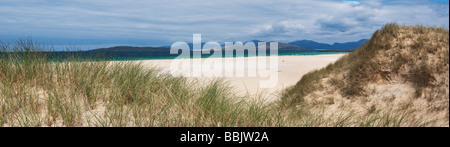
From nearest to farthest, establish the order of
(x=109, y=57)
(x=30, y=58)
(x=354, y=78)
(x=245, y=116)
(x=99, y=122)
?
1. (x=99, y=122)
2. (x=245, y=116)
3. (x=30, y=58)
4. (x=109, y=57)
5. (x=354, y=78)

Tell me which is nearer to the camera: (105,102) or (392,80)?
(105,102)

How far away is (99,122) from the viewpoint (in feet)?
11.4

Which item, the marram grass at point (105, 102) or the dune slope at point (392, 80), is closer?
the marram grass at point (105, 102)

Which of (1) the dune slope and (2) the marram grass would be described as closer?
(2) the marram grass

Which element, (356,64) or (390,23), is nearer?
(356,64)

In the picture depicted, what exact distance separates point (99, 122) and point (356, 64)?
7019mm

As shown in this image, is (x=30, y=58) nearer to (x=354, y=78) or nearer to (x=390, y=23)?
(x=354, y=78)

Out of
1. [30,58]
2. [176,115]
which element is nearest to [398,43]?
[176,115]
